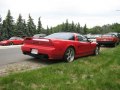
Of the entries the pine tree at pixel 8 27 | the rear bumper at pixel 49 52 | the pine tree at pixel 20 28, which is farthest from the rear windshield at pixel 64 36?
the pine tree at pixel 20 28

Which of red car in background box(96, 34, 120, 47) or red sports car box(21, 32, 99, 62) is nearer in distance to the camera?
red sports car box(21, 32, 99, 62)

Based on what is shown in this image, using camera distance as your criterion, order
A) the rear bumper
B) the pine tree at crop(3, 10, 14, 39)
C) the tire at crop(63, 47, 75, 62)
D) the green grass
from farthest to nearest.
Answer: the pine tree at crop(3, 10, 14, 39) < the tire at crop(63, 47, 75, 62) < the rear bumper < the green grass

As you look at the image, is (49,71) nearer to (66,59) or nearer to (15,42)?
(66,59)

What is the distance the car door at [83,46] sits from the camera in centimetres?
Result: 1027

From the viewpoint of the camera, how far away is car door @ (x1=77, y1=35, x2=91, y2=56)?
33.7 ft

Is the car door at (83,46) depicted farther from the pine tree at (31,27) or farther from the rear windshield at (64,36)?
the pine tree at (31,27)

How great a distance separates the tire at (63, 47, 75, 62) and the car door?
1.85 ft

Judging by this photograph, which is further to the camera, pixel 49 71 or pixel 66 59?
pixel 66 59

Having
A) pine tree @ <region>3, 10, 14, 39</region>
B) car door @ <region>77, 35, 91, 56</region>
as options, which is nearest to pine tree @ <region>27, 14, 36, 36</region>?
pine tree @ <region>3, 10, 14, 39</region>

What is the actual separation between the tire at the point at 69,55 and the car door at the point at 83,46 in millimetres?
565

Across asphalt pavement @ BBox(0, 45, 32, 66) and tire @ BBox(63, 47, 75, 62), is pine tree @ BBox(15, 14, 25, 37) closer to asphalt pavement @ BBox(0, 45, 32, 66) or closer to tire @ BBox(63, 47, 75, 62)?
asphalt pavement @ BBox(0, 45, 32, 66)

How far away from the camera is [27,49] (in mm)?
9312

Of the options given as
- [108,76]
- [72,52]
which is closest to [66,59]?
[72,52]

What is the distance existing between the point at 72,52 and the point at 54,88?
454 centimetres
